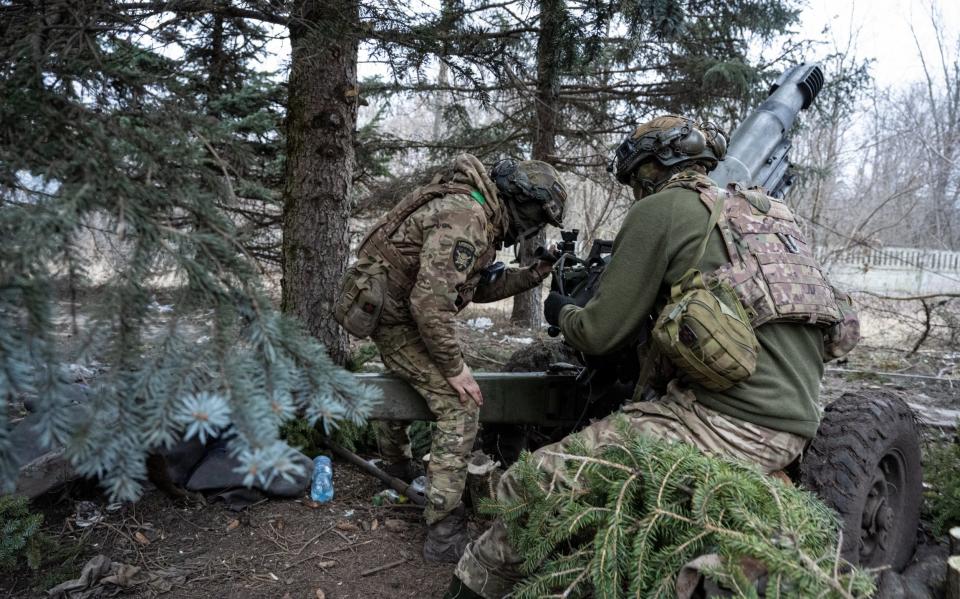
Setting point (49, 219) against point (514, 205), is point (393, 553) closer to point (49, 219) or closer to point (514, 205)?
point (514, 205)

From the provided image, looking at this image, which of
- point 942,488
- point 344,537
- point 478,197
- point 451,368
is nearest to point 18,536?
point 344,537

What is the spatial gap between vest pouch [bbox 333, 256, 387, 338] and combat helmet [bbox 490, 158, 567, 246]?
739 mm

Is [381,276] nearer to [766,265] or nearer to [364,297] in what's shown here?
[364,297]

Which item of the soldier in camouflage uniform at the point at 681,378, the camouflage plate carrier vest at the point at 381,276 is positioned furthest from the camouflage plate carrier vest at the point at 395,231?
the soldier in camouflage uniform at the point at 681,378

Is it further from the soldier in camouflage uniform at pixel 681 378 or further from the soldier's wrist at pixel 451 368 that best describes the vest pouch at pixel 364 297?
the soldier in camouflage uniform at pixel 681 378

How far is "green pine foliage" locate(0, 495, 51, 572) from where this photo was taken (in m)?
2.86

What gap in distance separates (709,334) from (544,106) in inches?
234

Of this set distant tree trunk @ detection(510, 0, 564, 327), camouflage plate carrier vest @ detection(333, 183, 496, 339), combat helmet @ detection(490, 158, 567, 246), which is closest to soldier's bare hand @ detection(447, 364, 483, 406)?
camouflage plate carrier vest @ detection(333, 183, 496, 339)

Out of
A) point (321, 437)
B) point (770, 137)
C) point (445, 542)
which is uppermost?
point (770, 137)

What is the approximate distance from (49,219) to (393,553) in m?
2.74

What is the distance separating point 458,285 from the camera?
324cm

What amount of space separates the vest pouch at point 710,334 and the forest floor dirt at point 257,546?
1.75 metres

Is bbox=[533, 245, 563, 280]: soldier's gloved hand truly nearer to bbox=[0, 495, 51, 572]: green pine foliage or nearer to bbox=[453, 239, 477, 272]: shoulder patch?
bbox=[453, 239, 477, 272]: shoulder patch

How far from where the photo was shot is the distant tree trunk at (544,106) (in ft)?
16.2
